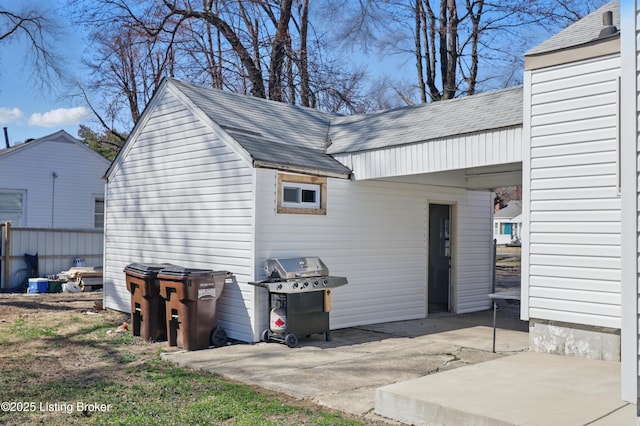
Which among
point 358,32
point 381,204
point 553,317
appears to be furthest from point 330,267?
point 358,32

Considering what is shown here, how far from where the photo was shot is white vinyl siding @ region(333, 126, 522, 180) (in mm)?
7855

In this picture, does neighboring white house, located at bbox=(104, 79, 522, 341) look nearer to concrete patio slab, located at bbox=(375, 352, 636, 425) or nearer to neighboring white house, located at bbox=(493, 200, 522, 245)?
concrete patio slab, located at bbox=(375, 352, 636, 425)

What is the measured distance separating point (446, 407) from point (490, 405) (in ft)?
1.21

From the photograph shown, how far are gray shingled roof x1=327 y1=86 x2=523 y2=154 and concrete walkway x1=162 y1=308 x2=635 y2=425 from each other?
3100mm

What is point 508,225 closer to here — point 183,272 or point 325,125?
point 325,125

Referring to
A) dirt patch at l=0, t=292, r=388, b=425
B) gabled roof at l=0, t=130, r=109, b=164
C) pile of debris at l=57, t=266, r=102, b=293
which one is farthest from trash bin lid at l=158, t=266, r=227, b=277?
gabled roof at l=0, t=130, r=109, b=164

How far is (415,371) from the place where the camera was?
689cm

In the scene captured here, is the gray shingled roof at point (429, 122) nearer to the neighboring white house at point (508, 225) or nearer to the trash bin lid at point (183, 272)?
the trash bin lid at point (183, 272)

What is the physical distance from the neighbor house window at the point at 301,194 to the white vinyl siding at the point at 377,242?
118 mm

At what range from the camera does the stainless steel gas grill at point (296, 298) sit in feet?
27.2

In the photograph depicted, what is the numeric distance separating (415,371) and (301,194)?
3532 mm

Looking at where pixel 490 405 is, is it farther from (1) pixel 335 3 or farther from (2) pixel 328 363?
(1) pixel 335 3

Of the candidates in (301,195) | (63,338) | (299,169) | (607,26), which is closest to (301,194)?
(301,195)

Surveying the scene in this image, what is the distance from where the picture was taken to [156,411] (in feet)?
17.5
